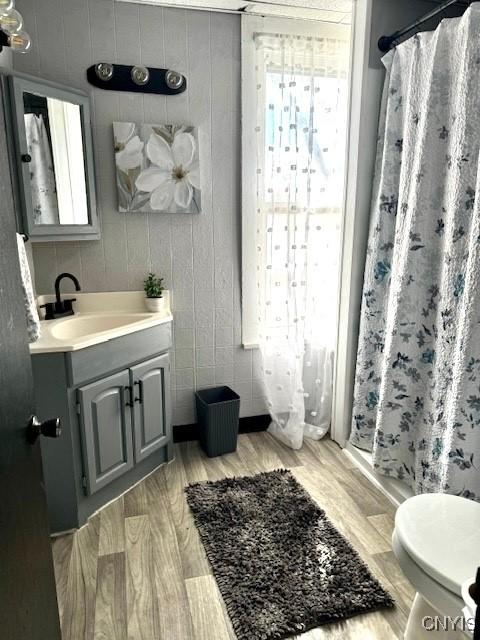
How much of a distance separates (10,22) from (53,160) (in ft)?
3.30

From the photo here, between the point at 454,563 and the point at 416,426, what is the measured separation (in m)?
0.93

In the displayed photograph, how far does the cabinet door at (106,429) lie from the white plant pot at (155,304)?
48 centimetres

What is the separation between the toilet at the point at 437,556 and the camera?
4.12 feet

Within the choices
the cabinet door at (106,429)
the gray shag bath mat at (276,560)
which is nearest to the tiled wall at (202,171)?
the cabinet door at (106,429)

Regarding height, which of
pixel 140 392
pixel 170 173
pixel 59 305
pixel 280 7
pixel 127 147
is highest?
pixel 280 7

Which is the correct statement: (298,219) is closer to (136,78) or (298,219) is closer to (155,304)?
(155,304)

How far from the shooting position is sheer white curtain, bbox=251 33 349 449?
100 inches

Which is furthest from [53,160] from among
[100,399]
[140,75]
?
[100,399]

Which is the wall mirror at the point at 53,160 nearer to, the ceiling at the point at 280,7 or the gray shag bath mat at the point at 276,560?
the ceiling at the point at 280,7

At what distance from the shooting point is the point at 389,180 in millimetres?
2209

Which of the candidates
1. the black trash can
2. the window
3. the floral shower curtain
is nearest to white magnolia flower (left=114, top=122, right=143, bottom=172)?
the window

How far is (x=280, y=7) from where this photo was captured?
2391 mm

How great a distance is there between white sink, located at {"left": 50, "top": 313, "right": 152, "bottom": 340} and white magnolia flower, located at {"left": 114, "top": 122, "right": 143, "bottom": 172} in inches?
30.9

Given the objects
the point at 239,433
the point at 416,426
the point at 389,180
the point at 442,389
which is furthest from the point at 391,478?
the point at 389,180
